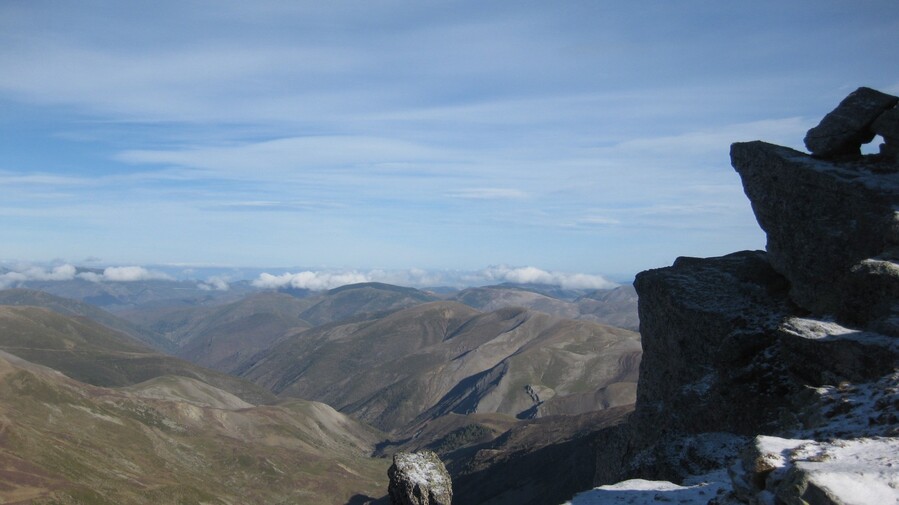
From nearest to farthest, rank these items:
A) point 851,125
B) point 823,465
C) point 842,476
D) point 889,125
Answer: point 842,476 < point 823,465 < point 889,125 < point 851,125

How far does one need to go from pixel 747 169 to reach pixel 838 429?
25687 millimetres

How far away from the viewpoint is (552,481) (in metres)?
169

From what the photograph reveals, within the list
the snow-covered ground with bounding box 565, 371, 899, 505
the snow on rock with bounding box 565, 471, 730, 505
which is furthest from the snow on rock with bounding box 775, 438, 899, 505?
the snow on rock with bounding box 565, 471, 730, 505

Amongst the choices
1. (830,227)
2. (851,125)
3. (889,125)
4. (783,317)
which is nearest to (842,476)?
(783,317)

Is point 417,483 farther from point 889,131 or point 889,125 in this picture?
point 889,125

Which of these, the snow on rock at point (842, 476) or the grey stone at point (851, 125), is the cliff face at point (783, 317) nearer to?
the grey stone at point (851, 125)

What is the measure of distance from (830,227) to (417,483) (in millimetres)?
32944

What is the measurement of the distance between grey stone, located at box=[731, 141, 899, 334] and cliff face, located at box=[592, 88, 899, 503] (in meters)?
0.07

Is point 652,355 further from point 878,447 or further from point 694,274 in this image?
point 878,447

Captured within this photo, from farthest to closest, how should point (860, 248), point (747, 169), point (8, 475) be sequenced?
point (8, 475) < point (747, 169) < point (860, 248)

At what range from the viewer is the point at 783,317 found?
41.8m

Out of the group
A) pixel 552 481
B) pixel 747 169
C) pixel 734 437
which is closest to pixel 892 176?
pixel 747 169

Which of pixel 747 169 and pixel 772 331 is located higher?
pixel 747 169

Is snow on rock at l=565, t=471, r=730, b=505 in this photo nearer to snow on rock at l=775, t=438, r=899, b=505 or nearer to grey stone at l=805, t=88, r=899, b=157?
snow on rock at l=775, t=438, r=899, b=505
